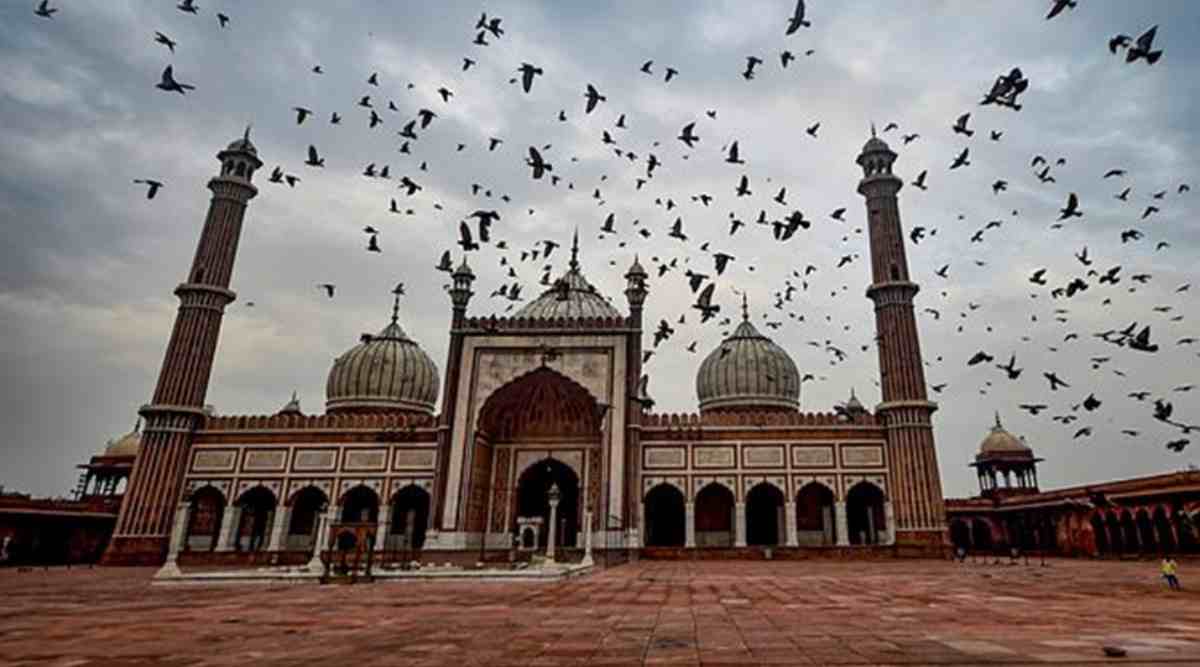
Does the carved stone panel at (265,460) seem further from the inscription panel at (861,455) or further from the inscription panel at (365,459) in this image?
the inscription panel at (861,455)

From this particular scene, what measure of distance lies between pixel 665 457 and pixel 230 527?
19.2 meters

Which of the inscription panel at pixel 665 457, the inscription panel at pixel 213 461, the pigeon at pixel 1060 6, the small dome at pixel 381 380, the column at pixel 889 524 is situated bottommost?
the column at pixel 889 524

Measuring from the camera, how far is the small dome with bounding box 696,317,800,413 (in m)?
38.4

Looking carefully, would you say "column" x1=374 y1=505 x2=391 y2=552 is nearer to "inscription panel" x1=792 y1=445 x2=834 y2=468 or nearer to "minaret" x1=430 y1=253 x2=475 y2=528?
"minaret" x1=430 y1=253 x2=475 y2=528

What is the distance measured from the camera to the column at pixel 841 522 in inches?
1132

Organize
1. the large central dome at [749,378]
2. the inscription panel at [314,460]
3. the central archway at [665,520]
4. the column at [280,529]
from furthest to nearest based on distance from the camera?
the large central dome at [749,378] < the central archway at [665,520] < the inscription panel at [314,460] < the column at [280,529]

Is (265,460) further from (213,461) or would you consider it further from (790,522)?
(790,522)

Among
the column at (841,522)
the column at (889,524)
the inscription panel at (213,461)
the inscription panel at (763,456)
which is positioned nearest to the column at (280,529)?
the inscription panel at (213,461)

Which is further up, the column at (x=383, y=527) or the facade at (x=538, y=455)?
the facade at (x=538, y=455)

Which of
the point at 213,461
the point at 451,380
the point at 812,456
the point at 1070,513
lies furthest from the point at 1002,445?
the point at 213,461

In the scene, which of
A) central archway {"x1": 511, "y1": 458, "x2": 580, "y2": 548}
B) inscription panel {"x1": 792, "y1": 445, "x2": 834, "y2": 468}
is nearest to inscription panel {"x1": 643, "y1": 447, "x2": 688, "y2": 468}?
central archway {"x1": 511, "y1": 458, "x2": 580, "y2": 548}

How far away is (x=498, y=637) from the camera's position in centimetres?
690

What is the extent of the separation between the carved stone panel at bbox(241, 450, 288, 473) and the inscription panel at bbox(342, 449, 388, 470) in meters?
2.86

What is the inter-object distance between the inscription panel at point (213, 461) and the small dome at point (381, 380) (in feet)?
24.4
